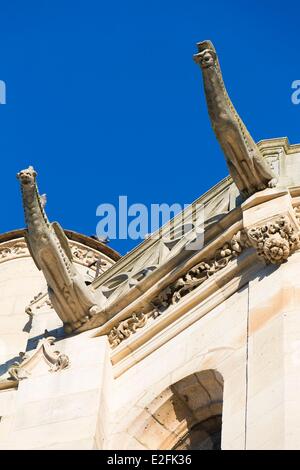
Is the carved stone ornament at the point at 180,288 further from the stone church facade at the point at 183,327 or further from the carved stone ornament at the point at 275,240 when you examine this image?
the carved stone ornament at the point at 275,240

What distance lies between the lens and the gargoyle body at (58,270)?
16.2m

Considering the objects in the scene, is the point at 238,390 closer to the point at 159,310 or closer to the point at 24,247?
the point at 159,310

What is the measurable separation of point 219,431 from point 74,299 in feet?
7.38

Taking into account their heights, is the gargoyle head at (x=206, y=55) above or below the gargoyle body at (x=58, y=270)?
above

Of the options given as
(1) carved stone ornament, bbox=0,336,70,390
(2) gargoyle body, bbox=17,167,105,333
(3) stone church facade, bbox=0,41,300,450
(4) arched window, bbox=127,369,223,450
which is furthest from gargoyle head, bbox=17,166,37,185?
(4) arched window, bbox=127,369,223,450

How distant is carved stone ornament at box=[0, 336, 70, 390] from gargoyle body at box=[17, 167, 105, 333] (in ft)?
1.10

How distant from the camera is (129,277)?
17016mm

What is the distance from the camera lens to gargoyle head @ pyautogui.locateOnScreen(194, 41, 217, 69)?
1577 cm

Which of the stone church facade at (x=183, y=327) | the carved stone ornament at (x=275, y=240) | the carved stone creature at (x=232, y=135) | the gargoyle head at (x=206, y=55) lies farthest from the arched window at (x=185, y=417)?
the gargoyle head at (x=206, y=55)

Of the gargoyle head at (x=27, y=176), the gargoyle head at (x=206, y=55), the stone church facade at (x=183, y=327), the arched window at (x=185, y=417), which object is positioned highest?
the gargoyle head at (x=206, y=55)

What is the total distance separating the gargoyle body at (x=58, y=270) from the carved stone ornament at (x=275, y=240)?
199 centimetres

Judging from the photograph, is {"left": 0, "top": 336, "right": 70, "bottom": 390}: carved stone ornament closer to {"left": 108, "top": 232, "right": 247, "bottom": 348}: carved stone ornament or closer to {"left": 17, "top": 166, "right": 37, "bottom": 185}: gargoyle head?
{"left": 108, "top": 232, "right": 247, "bottom": 348}: carved stone ornament

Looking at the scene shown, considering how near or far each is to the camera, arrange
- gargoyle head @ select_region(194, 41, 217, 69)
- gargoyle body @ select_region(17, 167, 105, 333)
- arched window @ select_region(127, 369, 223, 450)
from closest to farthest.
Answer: arched window @ select_region(127, 369, 223, 450) < gargoyle head @ select_region(194, 41, 217, 69) < gargoyle body @ select_region(17, 167, 105, 333)
